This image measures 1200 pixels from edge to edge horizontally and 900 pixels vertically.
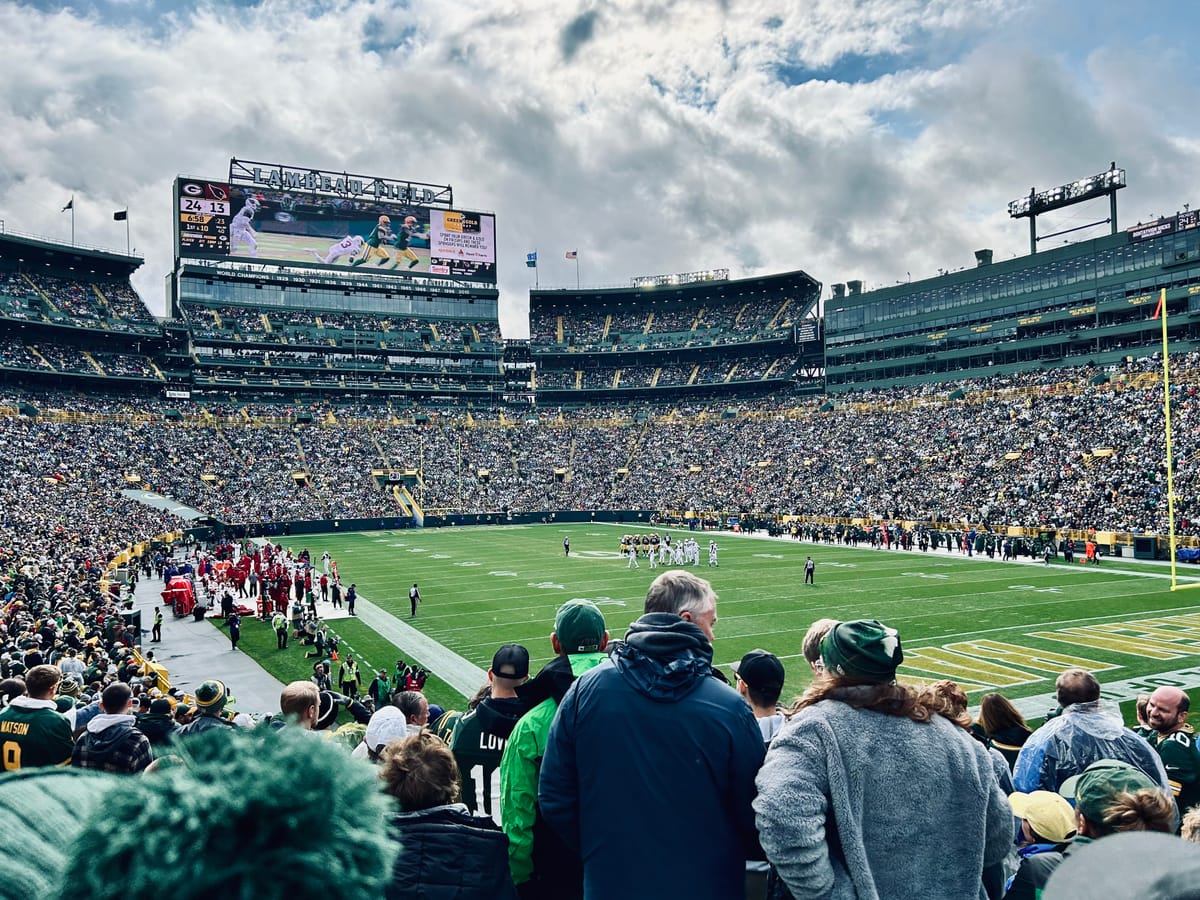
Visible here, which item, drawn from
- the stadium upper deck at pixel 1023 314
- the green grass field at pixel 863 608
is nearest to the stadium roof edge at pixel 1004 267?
the stadium upper deck at pixel 1023 314

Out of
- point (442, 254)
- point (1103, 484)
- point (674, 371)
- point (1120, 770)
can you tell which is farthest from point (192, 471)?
point (1120, 770)

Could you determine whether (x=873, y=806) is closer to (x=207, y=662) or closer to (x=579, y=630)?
(x=579, y=630)

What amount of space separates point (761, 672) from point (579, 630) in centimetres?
93

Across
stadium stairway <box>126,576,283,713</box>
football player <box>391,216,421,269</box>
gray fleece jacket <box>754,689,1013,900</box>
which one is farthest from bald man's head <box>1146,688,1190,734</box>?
football player <box>391,216,421,269</box>

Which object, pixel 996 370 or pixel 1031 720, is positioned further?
pixel 996 370

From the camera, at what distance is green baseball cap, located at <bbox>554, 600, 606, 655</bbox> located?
3.87m

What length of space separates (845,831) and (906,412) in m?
63.2

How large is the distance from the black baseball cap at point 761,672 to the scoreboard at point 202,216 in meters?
78.1

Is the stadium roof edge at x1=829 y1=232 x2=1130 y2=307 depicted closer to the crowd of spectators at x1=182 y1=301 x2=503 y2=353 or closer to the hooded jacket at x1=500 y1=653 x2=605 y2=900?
the crowd of spectators at x1=182 y1=301 x2=503 y2=353

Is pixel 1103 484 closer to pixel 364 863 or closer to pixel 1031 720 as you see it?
pixel 1031 720

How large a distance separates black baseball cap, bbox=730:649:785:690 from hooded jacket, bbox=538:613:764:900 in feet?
3.80

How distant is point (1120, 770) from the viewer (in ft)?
10.7

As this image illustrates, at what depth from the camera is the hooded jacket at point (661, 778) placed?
275 centimetres

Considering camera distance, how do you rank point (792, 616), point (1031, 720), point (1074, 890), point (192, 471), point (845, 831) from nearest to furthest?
point (1074, 890)
point (845, 831)
point (1031, 720)
point (792, 616)
point (192, 471)
